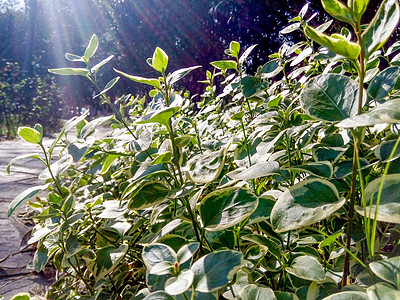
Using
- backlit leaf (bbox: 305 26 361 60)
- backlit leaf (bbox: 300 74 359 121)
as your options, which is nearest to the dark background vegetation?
→ backlit leaf (bbox: 300 74 359 121)

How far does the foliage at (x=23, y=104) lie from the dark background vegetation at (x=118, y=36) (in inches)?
1.3

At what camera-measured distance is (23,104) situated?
42.0 ft

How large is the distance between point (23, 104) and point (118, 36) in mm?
4144

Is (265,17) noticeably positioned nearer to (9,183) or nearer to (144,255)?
(9,183)

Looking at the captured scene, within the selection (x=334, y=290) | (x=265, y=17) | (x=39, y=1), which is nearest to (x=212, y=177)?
(x=334, y=290)

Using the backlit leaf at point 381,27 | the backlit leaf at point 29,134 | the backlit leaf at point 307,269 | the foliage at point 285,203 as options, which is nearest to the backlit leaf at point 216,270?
→ the foliage at point 285,203

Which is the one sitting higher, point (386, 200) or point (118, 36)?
point (386, 200)

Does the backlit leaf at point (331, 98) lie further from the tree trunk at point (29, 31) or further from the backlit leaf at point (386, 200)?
the tree trunk at point (29, 31)

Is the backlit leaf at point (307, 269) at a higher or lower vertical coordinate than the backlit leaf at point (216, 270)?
lower

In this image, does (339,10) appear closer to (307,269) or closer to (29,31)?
(307,269)

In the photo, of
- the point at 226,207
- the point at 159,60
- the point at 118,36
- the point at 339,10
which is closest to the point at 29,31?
the point at 118,36

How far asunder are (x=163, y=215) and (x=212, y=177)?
433mm

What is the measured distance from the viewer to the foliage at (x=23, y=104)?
1242cm

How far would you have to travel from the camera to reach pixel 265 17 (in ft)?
22.9
